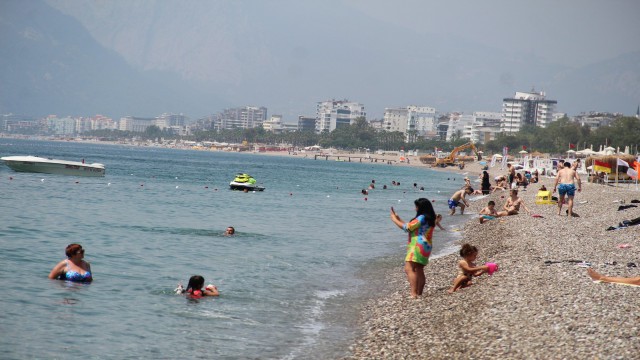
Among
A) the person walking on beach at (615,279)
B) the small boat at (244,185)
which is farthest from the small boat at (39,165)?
the person walking on beach at (615,279)

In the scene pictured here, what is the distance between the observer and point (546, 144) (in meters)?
190

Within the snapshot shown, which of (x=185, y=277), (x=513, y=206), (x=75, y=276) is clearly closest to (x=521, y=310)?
(x=185, y=277)

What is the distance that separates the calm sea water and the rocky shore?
0.94 meters

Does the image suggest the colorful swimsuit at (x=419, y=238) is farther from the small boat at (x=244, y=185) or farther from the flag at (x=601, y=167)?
the flag at (x=601, y=167)

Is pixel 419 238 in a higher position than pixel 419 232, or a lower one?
lower

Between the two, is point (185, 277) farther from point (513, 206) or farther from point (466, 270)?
point (513, 206)

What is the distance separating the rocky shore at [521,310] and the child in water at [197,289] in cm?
332

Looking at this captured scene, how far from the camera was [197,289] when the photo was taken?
16375 millimetres

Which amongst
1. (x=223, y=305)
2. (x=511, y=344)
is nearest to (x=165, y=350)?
(x=223, y=305)

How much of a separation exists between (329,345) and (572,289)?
14.2 ft

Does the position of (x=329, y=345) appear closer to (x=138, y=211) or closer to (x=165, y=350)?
(x=165, y=350)

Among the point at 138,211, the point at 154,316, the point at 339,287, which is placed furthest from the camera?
the point at 138,211

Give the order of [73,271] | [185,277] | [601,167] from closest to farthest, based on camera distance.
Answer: [73,271]
[185,277]
[601,167]

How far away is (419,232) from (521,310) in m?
2.62
